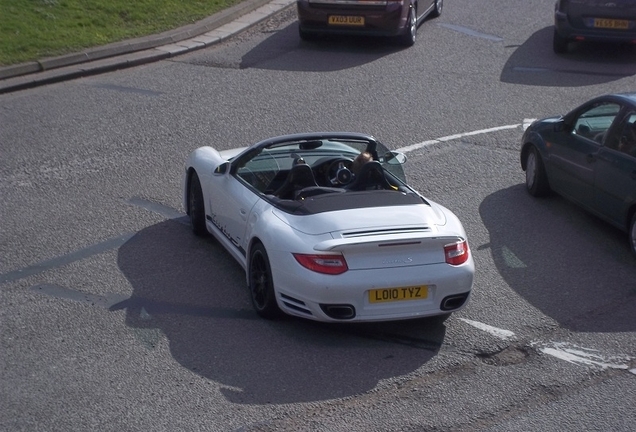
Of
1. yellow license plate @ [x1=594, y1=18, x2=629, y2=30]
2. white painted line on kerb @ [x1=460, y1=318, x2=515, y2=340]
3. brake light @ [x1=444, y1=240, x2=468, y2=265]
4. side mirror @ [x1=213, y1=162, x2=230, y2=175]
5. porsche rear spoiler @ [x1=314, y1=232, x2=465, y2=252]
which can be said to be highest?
porsche rear spoiler @ [x1=314, y1=232, x2=465, y2=252]

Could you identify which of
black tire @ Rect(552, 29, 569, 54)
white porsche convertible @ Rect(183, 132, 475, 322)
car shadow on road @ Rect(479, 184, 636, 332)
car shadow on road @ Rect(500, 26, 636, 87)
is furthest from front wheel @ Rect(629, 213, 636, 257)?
black tire @ Rect(552, 29, 569, 54)

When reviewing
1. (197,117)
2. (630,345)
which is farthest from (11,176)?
(630,345)

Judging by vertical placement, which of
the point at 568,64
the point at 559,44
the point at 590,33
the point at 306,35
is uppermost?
the point at 306,35

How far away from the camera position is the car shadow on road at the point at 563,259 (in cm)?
768

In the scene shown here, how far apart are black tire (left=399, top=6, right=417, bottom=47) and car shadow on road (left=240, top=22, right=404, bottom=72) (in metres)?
0.15

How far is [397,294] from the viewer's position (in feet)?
22.6

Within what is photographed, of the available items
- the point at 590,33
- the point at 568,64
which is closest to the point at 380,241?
the point at 568,64

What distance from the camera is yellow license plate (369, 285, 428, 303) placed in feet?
22.5

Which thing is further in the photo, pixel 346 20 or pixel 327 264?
pixel 346 20

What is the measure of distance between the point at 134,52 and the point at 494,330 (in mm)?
10340

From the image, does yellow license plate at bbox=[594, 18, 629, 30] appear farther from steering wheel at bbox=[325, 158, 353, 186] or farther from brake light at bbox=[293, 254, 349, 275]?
brake light at bbox=[293, 254, 349, 275]

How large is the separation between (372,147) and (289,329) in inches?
82.7

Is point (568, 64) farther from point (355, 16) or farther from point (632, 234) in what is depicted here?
point (632, 234)

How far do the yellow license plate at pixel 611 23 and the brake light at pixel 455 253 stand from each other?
10404mm
